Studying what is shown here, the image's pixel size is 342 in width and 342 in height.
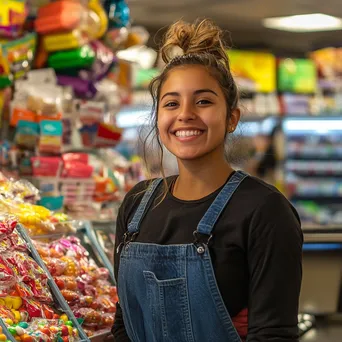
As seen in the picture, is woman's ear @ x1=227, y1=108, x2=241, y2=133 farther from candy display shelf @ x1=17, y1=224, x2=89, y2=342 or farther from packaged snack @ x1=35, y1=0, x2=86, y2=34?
packaged snack @ x1=35, y1=0, x2=86, y2=34

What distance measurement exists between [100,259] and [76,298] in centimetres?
46

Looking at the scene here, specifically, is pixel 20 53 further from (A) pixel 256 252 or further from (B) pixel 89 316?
(A) pixel 256 252

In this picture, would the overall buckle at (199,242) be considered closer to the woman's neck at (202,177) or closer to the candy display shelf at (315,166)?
the woman's neck at (202,177)

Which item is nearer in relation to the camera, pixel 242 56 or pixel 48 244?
pixel 48 244

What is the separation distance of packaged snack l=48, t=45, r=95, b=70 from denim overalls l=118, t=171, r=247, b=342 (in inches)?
89.5

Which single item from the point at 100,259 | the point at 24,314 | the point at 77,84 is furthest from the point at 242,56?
the point at 24,314

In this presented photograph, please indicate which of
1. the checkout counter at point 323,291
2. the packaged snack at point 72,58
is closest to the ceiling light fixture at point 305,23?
the checkout counter at point 323,291

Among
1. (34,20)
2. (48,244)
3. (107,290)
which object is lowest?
(107,290)

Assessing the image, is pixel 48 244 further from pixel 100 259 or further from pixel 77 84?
pixel 77 84

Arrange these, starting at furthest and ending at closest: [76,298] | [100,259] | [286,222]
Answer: [100,259] → [76,298] → [286,222]

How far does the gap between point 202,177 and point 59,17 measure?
7.47 feet

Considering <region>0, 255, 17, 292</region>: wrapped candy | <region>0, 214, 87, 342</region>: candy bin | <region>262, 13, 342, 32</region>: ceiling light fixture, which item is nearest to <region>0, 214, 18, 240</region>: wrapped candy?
<region>0, 214, 87, 342</region>: candy bin

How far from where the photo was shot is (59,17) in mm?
4082

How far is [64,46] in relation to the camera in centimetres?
417
